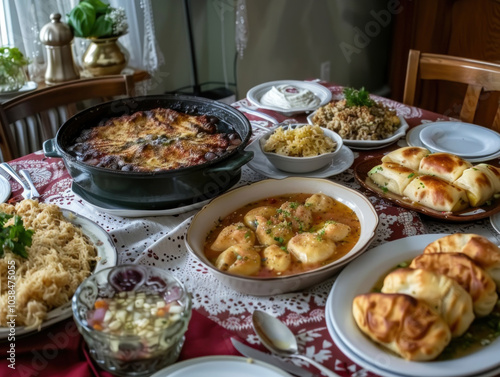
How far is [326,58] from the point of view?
14.7 feet

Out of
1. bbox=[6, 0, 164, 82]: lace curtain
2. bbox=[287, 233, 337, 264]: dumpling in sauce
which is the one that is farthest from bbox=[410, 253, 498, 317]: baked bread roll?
bbox=[6, 0, 164, 82]: lace curtain

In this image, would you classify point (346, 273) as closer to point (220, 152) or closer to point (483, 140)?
point (220, 152)

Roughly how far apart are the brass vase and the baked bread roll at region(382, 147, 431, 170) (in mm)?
1897

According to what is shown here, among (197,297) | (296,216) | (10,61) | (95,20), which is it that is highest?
(95,20)

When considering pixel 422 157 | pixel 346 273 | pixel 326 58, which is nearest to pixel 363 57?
pixel 326 58

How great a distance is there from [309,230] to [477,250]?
40 centimetres

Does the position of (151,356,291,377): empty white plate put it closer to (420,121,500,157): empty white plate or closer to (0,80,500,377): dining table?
(0,80,500,377): dining table

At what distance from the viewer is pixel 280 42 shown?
4.04 metres

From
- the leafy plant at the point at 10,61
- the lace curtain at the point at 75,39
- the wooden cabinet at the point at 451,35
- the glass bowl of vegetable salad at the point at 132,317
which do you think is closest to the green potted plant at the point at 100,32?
the lace curtain at the point at 75,39

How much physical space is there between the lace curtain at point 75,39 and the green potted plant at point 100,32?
17 centimetres

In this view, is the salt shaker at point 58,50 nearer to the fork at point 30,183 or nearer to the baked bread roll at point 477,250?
the fork at point 30,183

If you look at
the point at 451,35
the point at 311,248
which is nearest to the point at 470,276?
the point at 311,248

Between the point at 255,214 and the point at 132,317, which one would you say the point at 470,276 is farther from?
the point at 132,317

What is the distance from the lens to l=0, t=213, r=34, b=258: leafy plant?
1.17 meters
